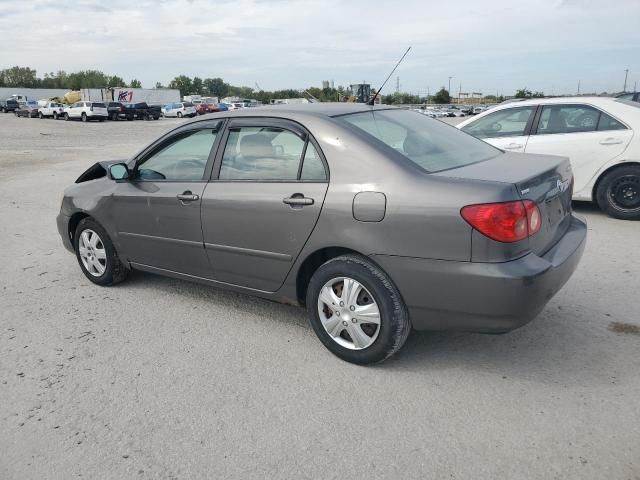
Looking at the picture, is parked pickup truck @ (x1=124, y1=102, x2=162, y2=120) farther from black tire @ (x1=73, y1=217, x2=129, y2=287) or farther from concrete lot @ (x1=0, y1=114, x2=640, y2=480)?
concrete lot @ (x1=0, y1=114, x2=640, y2=480)

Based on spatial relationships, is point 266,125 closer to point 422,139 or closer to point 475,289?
point 422,139

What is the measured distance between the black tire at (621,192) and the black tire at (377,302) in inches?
201

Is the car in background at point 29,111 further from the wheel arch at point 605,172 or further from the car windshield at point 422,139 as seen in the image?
the car windshield at point 422,139

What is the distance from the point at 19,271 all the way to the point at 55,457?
11.5 feet

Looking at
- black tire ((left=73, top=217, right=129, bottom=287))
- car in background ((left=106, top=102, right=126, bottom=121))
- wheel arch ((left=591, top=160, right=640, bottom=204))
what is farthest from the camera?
car in background ((left=106, top=102, right=126, bottom=121))

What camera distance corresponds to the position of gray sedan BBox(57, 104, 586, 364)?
2996mm

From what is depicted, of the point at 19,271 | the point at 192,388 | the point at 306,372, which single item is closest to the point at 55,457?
the point at 192,388

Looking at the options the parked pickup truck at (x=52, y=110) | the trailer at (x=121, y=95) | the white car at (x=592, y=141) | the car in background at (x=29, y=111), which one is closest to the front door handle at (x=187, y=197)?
the white car at (x=592, y=141)

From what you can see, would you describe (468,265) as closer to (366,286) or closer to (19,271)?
(366,286)

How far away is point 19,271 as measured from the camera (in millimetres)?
5625

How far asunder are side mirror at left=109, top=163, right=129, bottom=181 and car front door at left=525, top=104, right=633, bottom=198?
541 centimetres

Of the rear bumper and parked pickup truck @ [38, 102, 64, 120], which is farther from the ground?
parked pickup truck @ [38, 102, 64, 120]

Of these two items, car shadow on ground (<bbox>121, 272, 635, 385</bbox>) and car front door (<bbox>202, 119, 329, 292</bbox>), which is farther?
car front door (<bbox>202, 119, 329, 292</bbox>)

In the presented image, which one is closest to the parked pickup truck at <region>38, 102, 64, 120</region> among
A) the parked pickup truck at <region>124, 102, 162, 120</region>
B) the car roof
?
the parked pickup truck at <region>124, 102, 162, 120</region>
